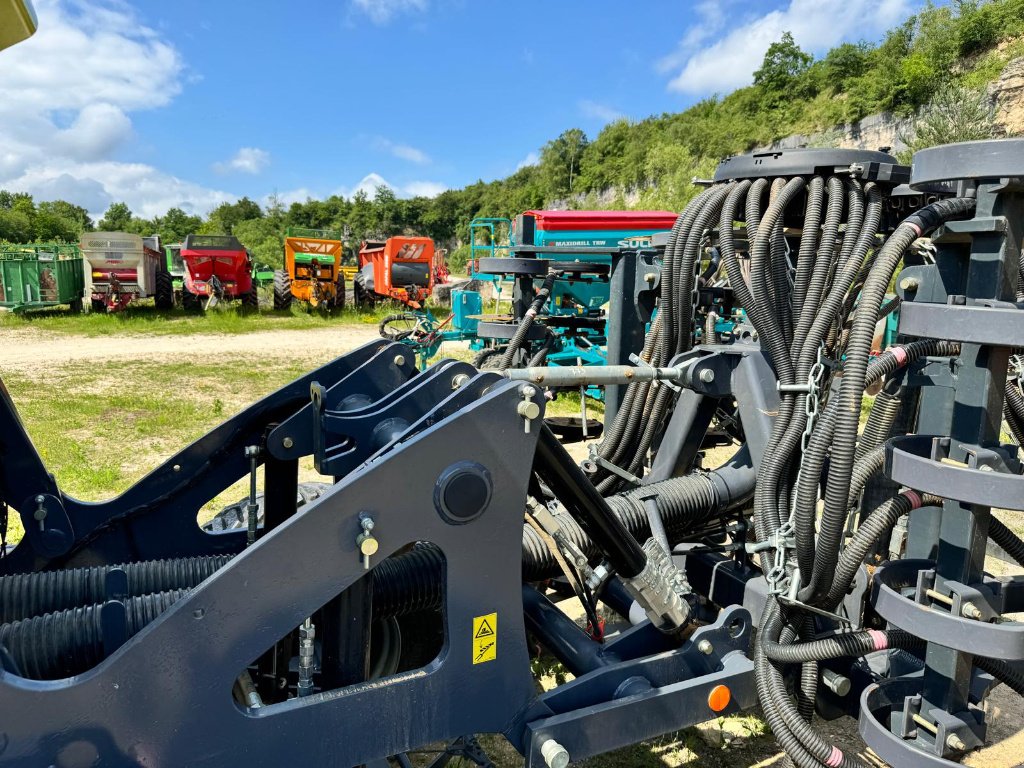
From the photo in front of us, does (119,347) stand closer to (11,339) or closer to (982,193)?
(11,339)

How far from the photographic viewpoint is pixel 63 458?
22.3 feet

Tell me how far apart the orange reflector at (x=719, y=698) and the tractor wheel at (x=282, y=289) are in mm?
18354

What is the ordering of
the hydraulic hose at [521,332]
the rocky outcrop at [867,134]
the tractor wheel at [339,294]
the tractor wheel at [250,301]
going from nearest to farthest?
the hydraulic hose at [521,332], the tractor wheel at [250,301], the tractor wheel at [339,294], the rocky outcrop at [867,134]

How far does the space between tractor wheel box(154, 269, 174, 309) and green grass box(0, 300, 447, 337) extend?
9.8 inches

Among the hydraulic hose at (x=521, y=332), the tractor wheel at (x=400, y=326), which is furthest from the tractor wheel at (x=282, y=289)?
the hydraulic hose at (x=521, y=332)

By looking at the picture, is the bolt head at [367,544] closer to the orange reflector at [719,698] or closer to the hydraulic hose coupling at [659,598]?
the hydraulic hose coupling at [659,598]

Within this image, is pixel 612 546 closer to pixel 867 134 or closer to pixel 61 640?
pixel 61 640

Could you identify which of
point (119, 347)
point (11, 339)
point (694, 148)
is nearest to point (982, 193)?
point (119, 347)

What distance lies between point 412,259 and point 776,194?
52.6 feet

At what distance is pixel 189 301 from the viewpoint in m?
18.7

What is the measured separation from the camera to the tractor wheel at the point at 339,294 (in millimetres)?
19594

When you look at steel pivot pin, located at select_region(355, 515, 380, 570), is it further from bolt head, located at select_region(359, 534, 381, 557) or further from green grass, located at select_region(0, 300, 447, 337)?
green grass, located at select_region(0, 300, 447, 337)

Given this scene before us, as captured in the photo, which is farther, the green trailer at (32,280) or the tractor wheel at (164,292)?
the tractor wheel at (164,292)

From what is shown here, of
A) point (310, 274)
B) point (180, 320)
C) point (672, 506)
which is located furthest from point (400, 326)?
point (672, 506)
